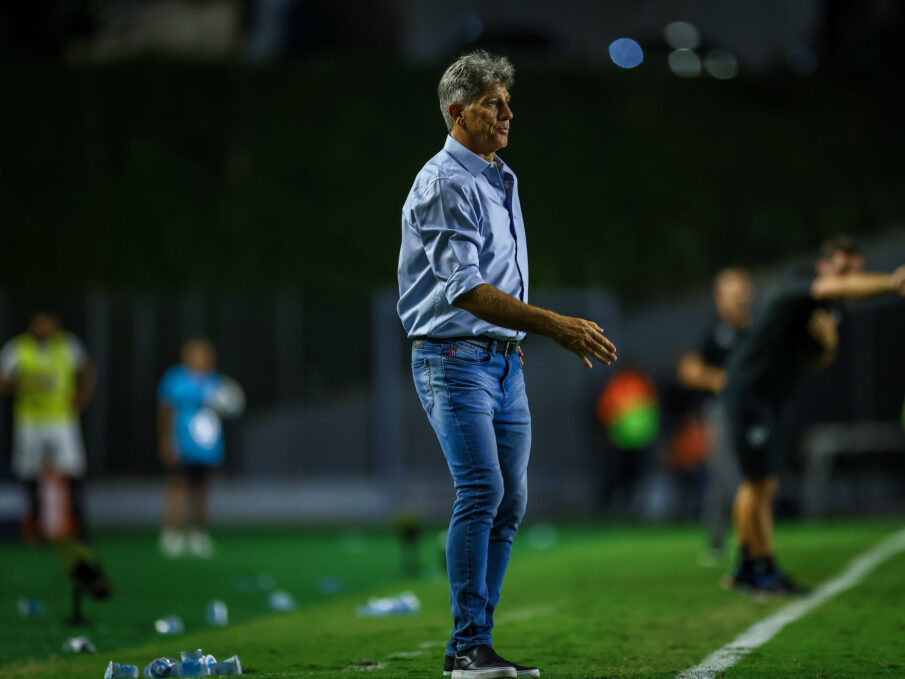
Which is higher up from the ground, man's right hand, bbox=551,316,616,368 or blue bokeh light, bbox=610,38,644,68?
blue bokeh light, bbox=610,38,644,68

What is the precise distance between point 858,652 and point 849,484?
45.6 feet

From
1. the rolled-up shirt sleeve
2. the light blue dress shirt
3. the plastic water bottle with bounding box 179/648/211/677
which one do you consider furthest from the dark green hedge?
the rolled-up shirt sleeve

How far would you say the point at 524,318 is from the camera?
5.16 meters

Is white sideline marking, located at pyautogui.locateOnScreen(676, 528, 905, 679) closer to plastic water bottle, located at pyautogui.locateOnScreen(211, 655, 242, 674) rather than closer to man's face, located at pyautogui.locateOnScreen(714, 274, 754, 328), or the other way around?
plastic water bottle, located at pyautogui.locateOnScreen(211, 655, 242, 674)


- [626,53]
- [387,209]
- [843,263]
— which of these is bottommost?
[843,263]

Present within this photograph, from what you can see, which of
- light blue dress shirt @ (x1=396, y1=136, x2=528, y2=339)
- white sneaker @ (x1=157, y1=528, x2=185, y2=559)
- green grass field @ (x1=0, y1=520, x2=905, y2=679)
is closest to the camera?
light blue dress shirt @ (x1=396, y1=136, x2=528, y2=339)

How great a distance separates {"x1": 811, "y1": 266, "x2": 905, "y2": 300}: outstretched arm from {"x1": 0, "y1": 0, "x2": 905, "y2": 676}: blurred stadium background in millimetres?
10910

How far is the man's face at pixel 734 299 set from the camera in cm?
1082

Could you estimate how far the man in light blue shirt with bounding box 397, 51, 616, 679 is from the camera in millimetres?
5188

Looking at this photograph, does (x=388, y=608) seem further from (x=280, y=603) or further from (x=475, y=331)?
(x=475, y=331)

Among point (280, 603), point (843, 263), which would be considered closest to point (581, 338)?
point (843, 263)

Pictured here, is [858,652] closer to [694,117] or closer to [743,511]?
[743,511]

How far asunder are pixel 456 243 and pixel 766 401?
407 centimetres

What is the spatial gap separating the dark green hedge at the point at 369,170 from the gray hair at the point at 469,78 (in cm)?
1973
